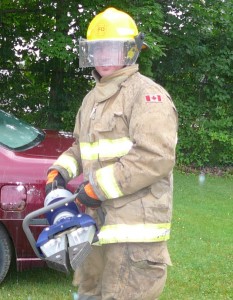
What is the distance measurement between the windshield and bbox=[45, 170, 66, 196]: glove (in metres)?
1.58

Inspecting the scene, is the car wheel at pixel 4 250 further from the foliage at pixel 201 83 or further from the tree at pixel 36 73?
the foliage at pixel 201 83

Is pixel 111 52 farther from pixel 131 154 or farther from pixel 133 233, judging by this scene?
pixel 133 233

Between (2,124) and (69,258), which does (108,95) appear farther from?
(2,124)

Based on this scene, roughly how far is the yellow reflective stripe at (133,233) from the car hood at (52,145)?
1.88 meters

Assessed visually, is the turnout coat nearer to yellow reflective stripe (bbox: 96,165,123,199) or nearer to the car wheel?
yellow reflective stripe (bbox: 96,165,123,199)

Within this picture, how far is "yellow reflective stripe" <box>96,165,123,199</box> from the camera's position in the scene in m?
2.56

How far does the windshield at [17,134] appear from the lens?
4621 mm

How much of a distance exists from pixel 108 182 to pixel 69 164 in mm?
524

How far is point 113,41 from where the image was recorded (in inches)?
105

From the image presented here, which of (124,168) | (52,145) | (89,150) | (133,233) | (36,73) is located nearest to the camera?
(124,168)

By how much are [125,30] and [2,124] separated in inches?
99.4

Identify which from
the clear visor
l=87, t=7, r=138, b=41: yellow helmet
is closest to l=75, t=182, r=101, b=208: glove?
the clear visor

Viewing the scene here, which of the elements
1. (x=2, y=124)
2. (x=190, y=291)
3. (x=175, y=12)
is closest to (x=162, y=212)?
(x=190, y=291)

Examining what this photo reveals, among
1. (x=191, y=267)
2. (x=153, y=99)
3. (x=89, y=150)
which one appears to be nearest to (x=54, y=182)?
(x=89, y=150)
